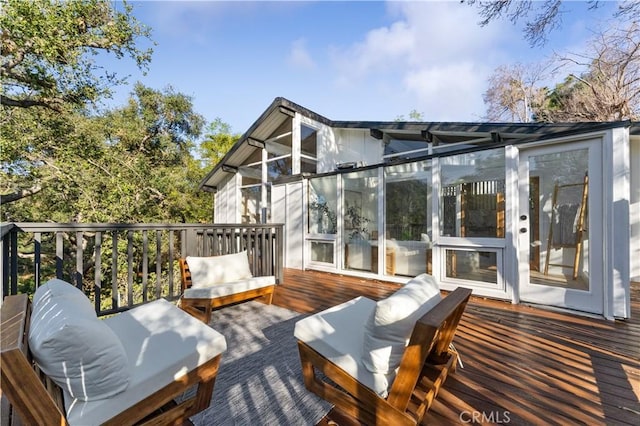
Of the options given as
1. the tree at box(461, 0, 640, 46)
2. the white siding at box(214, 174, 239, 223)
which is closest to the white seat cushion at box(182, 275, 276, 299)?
the tree at box(461, 0, 640, 46)

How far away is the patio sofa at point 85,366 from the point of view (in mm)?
1002

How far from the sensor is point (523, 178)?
12.3 ft

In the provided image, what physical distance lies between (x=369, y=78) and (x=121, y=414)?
9727mm

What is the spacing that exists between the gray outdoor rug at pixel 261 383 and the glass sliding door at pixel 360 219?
8.83ft

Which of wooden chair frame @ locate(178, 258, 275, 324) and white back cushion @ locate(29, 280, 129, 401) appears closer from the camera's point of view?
white back cushion @ locate(29, 280, 129, 401)

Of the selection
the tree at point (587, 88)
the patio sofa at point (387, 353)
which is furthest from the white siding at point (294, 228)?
the tree at point (587, 88)

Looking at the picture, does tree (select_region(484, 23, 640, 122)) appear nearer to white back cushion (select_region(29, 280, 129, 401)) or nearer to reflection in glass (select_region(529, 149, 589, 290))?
reflection in glass (select_region(529, 149, 589, 290))

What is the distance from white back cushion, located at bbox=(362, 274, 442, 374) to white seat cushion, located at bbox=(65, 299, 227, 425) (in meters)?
0.89

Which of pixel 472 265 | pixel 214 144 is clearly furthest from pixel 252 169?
pixel 214 144

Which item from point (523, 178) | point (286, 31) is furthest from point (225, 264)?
point (286, 31)

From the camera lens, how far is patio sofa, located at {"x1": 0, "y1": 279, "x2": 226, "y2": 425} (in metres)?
1.00

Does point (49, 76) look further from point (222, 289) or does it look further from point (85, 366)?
point (85, 366)

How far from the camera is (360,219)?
5.53m

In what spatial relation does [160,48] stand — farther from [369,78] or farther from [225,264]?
[225,264]
